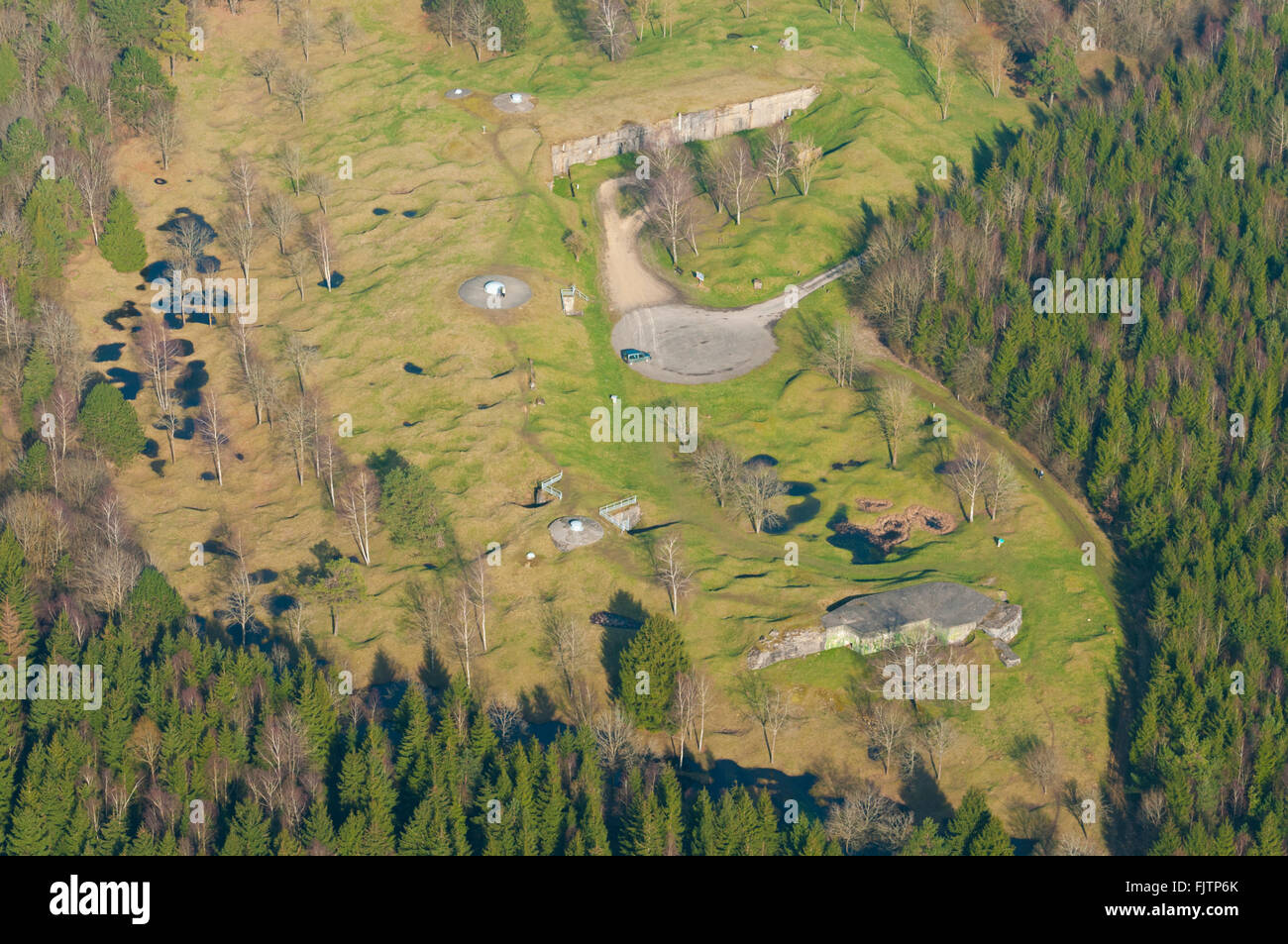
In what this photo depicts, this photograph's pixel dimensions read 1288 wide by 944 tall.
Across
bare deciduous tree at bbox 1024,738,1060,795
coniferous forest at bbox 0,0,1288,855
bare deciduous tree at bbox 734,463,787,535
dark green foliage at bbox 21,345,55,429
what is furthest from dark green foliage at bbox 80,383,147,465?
bare deciduous tree at bbox 1024,738,1060,795

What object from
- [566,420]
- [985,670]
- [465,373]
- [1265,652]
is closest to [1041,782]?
[985,670]

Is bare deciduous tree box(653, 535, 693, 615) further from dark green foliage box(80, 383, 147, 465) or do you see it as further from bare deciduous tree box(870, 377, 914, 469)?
dark green foliage box(80, 383, 147, 465)

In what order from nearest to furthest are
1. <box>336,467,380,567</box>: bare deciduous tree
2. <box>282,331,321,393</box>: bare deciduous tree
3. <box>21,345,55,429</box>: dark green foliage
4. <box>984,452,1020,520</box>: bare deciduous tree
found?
<box>336,467,380,567</box>: bare deciduous tree → <box>984,452,1020,520</box>: bare deciduous tree → <box>21,345,55,429</box>: dark green foliage → <box>282,331,321,393</box>: bare deciduous tree

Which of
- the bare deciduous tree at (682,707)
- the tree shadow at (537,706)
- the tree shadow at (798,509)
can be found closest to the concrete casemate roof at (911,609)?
the bare deciduous tree at (682,707)

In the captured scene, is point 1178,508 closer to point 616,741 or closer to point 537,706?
point 616,741

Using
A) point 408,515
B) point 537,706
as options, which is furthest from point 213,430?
point 537,706

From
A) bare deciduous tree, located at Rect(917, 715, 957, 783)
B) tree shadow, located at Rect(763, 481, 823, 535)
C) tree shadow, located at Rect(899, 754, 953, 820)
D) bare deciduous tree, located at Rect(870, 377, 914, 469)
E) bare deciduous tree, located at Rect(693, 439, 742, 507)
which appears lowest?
tree shadow, located at Rect(899, 754, 953, 820)

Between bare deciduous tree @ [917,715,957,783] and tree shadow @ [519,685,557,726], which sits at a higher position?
tree shadow @ [519,685,557,726]
